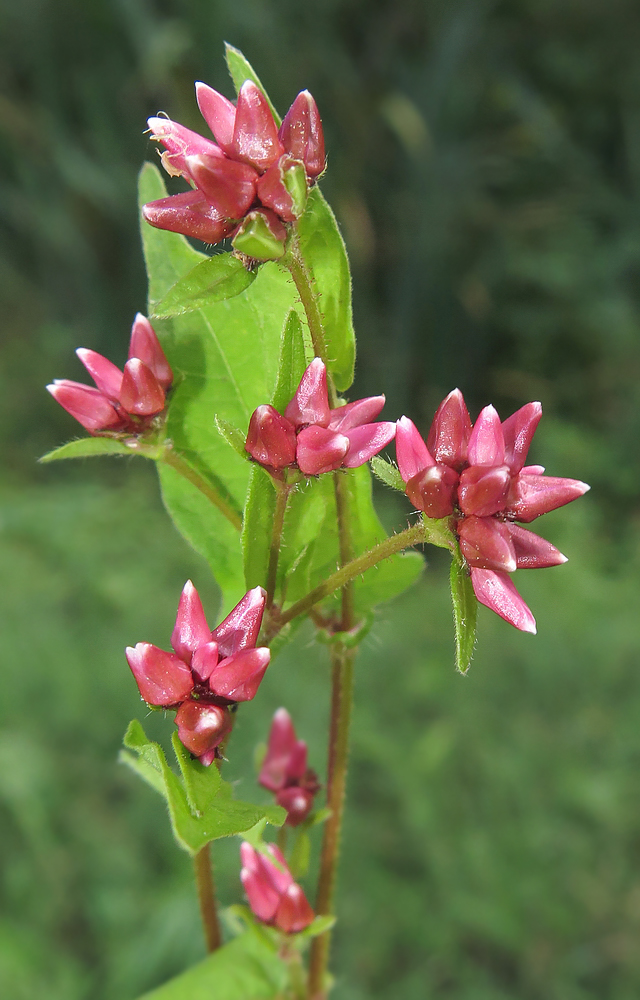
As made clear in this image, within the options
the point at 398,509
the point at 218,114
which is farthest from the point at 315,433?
the point at 398,509

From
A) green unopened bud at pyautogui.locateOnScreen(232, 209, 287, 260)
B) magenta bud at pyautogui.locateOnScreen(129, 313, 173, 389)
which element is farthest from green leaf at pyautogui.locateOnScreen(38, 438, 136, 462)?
green unopened bud at pyautogui.locateOnScreen(232, 209, 287, 260)

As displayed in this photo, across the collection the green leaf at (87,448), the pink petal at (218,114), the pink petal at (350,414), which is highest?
the pink petal at (218,114)

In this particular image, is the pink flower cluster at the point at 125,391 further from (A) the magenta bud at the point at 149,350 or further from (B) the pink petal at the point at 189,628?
(B) the pink petal at the point at 189,628

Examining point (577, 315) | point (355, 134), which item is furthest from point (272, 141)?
point (577, 315)

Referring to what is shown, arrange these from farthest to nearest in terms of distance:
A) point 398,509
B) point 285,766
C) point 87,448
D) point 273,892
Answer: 1. point 398,509
2. point 285,766
3. point 273,892
4. point 87,448

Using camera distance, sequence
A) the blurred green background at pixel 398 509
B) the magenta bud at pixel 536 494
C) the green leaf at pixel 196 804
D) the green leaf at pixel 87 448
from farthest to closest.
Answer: the blurred green background at pixel 398 509, the green leaf at pixel 87 448, the magenta bud at pixel 536 494, the green leaf at pixel 196 804

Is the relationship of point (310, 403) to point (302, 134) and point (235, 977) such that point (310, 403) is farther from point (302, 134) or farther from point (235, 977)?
point (235, 977)

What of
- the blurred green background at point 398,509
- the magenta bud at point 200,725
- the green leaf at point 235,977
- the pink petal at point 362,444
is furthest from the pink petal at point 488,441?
the blurred green background at point 398,509
